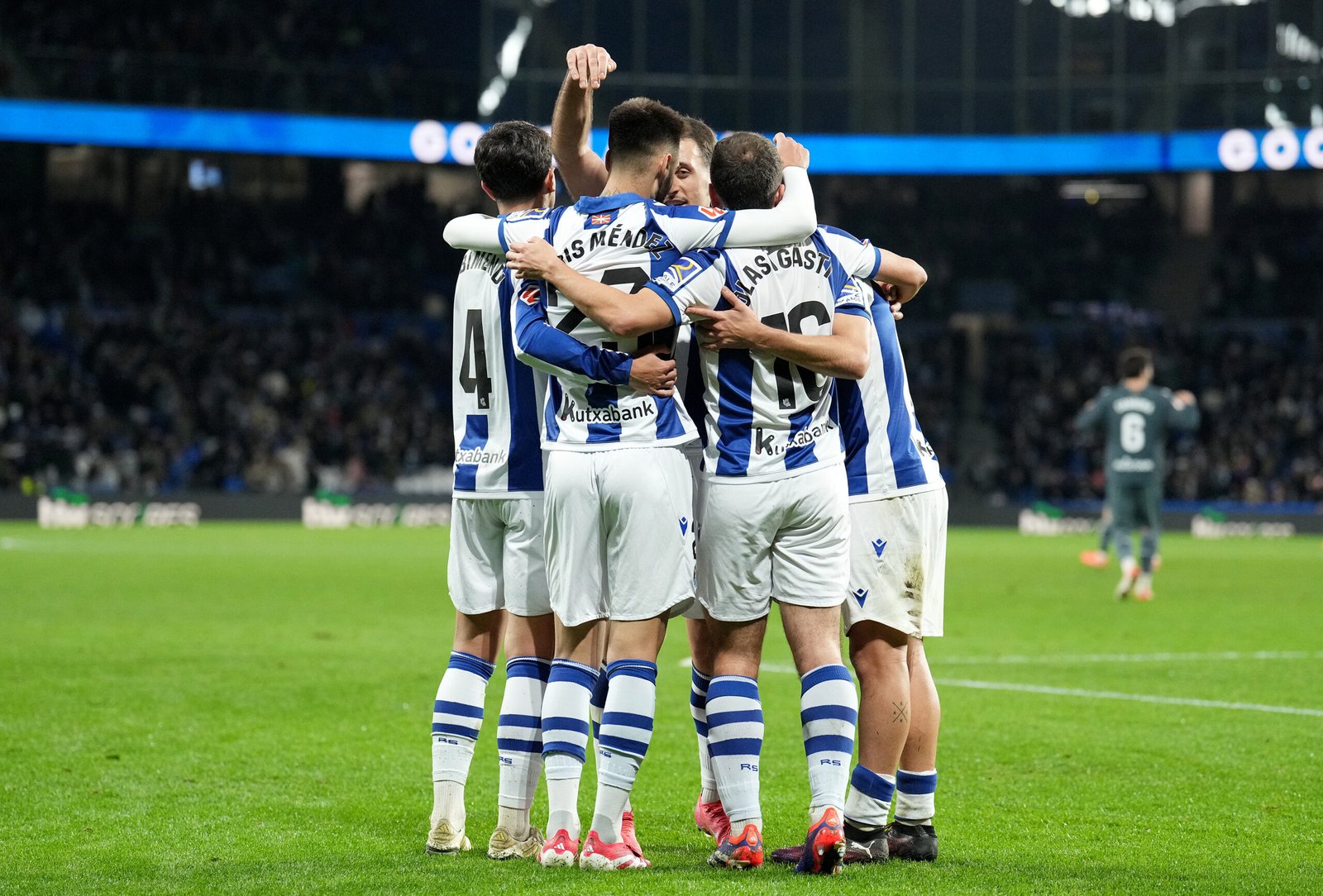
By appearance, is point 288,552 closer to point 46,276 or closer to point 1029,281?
point 46,276

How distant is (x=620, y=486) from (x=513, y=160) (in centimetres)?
121

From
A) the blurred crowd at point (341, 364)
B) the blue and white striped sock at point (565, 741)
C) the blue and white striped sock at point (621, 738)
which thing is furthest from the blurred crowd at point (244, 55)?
the blue and white striped sock at point (621, 738)

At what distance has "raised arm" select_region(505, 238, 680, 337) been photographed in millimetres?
4594

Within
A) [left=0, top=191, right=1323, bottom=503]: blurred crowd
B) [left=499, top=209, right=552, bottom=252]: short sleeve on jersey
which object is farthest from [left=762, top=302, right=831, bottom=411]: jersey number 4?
[left=0, top=191, right=1323, bottom=503]: blurred crowd

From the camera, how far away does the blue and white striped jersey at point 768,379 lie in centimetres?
477

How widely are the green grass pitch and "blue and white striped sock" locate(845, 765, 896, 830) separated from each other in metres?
0.28

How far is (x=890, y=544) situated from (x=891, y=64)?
1305 inches

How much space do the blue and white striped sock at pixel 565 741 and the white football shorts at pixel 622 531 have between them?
0.71 ft

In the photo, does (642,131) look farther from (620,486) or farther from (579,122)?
(620,486)

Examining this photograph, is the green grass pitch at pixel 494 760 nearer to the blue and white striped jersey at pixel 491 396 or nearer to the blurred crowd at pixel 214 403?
the blue and white striped jersey at pixel 491 396

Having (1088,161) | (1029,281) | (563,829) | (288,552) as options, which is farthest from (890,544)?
(1029,281)

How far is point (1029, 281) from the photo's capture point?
41.4 m

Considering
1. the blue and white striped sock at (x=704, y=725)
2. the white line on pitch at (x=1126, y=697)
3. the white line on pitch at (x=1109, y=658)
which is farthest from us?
the white line on pitch at (x=1109, y=658)

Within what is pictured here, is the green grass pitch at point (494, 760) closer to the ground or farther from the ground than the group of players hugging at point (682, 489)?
closer to the ground
